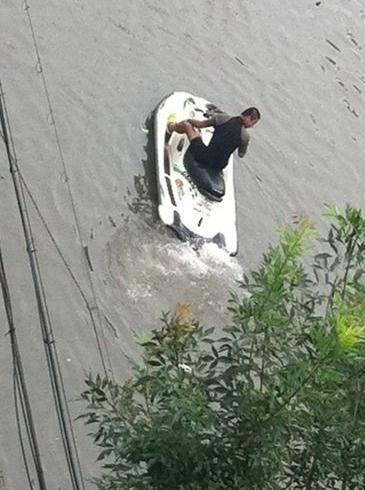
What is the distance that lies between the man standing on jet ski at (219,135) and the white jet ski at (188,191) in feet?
0.21

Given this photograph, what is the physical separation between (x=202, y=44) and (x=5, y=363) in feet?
12.0

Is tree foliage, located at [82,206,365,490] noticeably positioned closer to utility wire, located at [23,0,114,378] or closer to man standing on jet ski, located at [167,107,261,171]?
utility wire, located at [23,0,114,378]

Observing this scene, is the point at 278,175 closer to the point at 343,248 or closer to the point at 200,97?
the point at 200,97

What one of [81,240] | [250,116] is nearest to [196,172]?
[250,116]

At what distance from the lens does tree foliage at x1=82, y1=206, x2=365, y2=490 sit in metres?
2.66

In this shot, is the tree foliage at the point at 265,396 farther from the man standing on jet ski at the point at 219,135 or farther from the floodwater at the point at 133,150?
the man standing on jet ski at the point at 219,135

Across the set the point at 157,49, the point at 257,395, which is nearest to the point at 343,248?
the point at 257,395

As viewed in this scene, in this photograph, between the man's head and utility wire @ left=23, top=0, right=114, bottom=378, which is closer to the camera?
utility wire @ left=23, top=0, right=114, bottom=378

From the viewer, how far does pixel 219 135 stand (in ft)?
22.7

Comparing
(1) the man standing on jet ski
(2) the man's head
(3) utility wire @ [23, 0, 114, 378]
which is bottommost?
(3) utility wire @ [23, 0, 114, 378]

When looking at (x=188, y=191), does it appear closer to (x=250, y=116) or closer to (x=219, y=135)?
(x=219, y=135)

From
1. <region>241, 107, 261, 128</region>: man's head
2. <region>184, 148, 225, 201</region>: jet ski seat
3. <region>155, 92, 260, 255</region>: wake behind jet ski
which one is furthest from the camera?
<region>184, 148, 225, 201</region>: jet ski seat

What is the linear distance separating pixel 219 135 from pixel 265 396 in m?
4.40

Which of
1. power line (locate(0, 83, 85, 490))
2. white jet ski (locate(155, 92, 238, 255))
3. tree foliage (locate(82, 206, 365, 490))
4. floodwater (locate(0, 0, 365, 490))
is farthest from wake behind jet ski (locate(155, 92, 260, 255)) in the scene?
tree foliage (locate(82, 206, 365, 490))
